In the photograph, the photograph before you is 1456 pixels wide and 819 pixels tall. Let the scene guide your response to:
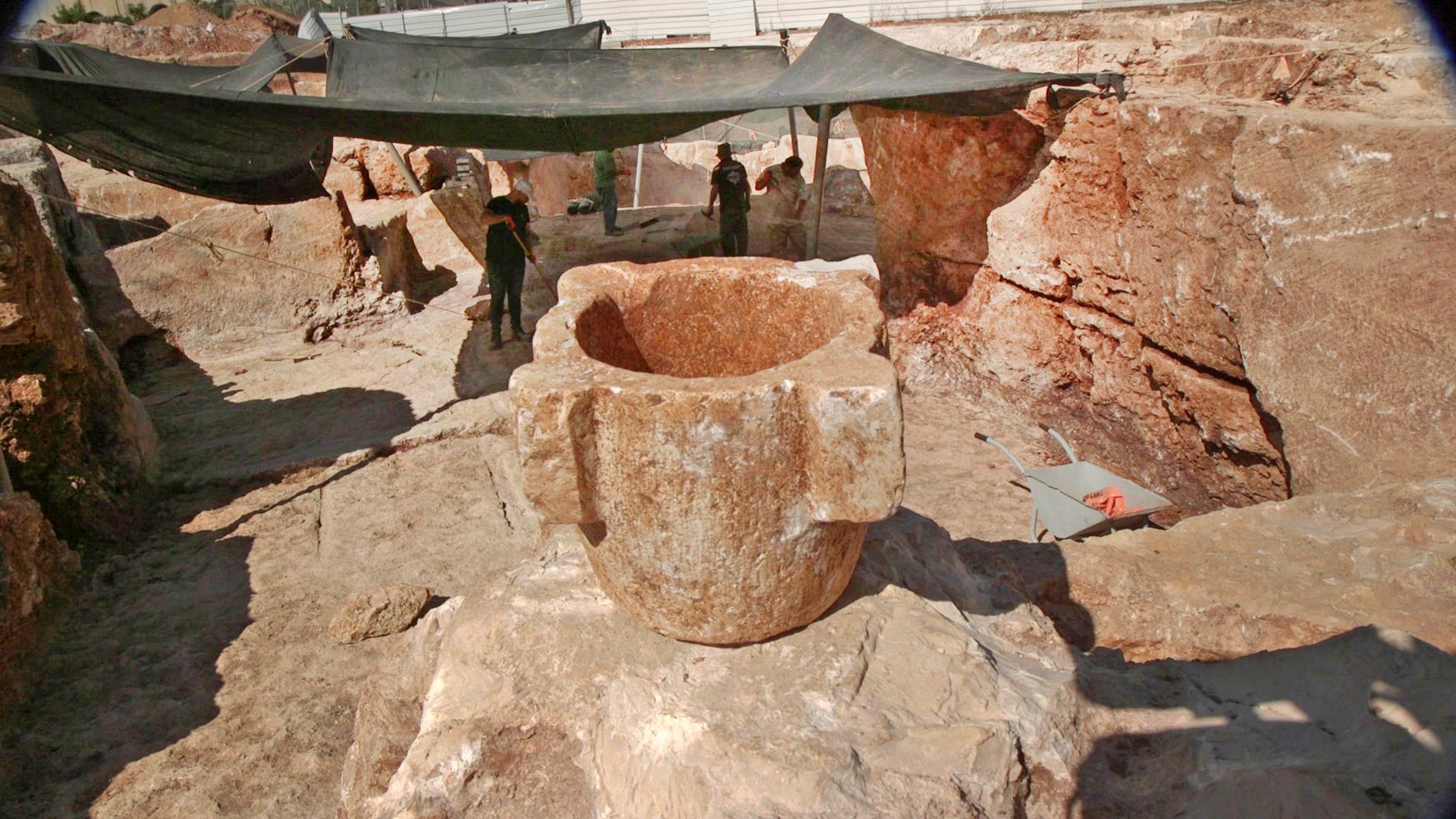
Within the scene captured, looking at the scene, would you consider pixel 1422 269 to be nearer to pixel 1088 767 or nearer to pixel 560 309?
pixel 1088 767

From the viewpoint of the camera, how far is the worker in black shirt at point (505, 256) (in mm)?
7117

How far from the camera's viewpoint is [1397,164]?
3.48 meters

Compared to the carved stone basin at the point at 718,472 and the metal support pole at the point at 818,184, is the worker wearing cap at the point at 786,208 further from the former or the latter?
the carved stone basin at the point at 718,472

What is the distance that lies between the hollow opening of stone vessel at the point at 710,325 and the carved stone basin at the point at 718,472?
270mm

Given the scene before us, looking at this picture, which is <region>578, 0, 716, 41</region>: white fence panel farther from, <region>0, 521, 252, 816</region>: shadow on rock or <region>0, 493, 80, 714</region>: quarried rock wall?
<region>0, 493, 80, 714</region>: quarried rock wall

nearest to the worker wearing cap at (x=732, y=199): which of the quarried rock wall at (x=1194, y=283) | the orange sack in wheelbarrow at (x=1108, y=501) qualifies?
the quarried rock wall at (x=1194, y=283)

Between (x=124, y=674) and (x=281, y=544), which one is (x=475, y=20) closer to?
(x=281, y=544)

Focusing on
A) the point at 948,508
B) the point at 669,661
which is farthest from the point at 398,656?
the point at 948,508

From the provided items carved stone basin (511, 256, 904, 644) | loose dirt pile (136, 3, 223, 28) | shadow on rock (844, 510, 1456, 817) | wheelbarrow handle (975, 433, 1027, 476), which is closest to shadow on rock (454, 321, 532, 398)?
wheelbarrow handle (975, 433, 1027, 476)

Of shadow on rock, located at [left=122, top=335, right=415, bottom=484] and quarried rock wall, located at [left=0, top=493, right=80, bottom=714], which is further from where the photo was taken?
shadow on rock, located at [left=122, top=335, right=415, bottom=484]

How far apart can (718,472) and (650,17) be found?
1546 cm

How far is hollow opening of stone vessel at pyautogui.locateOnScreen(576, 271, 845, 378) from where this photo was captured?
8.54 ft

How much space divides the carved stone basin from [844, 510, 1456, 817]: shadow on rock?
1.11 feet

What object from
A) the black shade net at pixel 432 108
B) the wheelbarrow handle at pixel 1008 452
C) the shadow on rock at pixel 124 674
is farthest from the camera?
the black shade net at pixel 432 108
